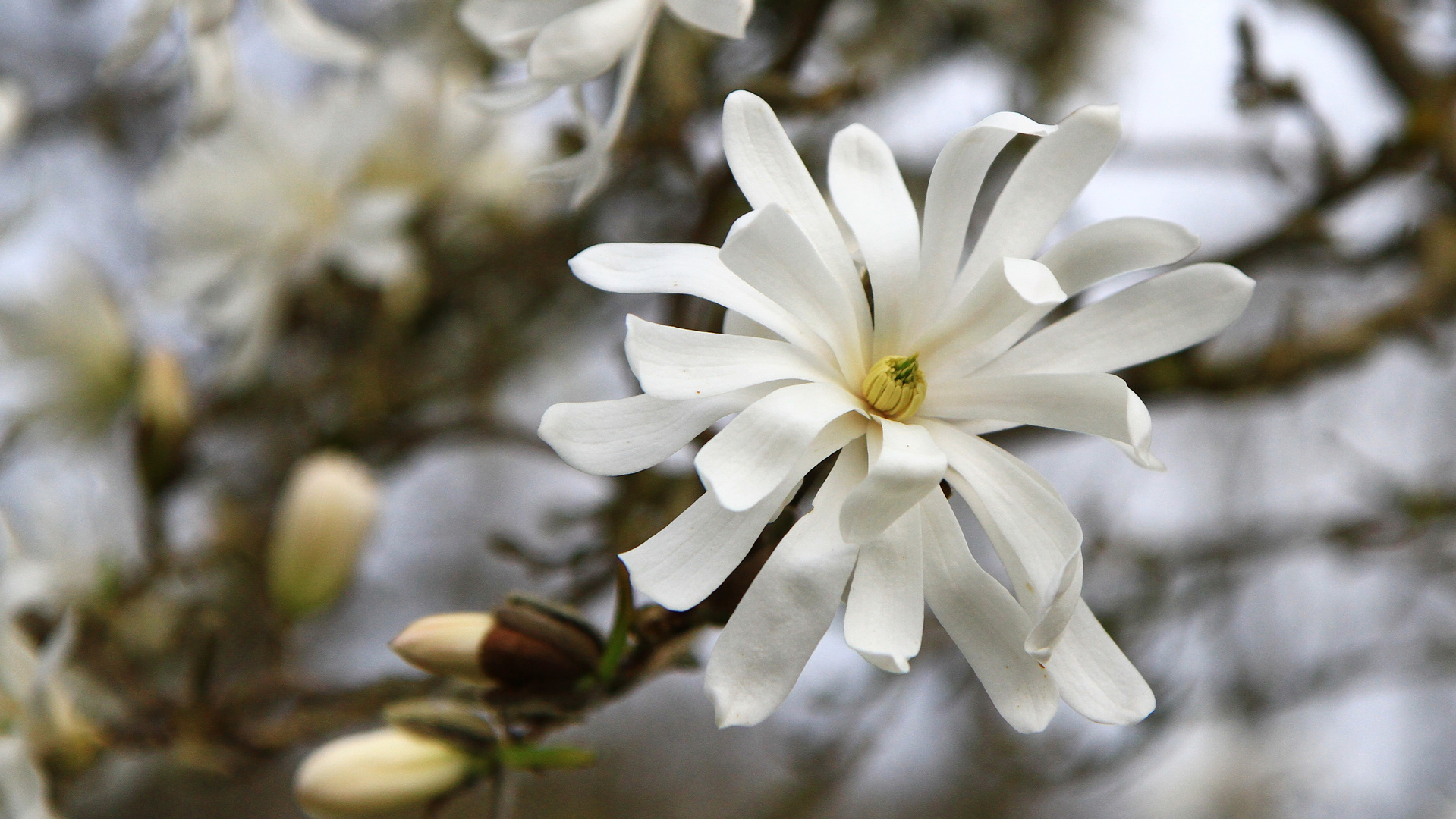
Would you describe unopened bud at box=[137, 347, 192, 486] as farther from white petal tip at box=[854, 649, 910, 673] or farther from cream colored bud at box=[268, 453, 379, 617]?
white petal tip at box=[854, 649, 910, 673]

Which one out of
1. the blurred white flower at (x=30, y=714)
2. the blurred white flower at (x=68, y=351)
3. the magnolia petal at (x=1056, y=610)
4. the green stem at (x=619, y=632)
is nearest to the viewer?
the magnolia petal at (x=1056, y=610)

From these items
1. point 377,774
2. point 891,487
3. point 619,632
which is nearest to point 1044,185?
point 891,487

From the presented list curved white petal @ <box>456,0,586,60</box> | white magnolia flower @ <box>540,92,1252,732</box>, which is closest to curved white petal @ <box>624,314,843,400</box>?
white magnolia flower @ <box>540,92,1252,732</box>

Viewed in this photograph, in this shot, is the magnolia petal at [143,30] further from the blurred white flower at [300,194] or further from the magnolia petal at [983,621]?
the magnolia petal at [983,621]

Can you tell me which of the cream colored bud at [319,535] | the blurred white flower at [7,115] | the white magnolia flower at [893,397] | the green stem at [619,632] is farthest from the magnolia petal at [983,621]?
the blurred white flower at [7,115]

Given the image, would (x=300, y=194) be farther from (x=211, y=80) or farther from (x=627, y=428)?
(x=627, y=428)
